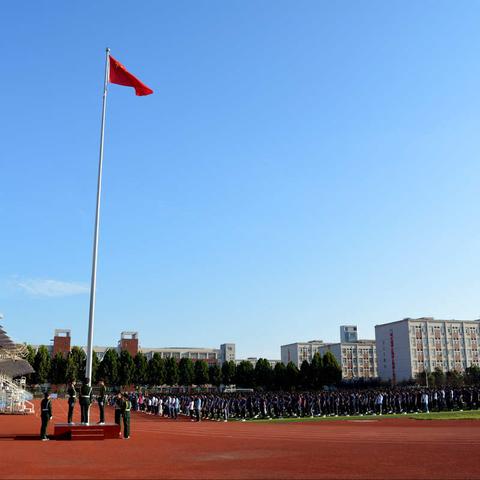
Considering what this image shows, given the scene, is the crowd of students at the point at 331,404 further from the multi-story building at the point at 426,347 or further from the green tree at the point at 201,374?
the multi-story building at the point at 426,347

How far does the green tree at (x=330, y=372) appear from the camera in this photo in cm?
10009

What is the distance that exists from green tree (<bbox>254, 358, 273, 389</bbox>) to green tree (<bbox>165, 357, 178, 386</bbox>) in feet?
51.2

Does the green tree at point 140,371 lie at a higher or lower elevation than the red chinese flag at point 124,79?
lower

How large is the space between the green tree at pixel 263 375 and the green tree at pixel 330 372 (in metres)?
12.3

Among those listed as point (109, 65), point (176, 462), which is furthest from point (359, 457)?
point (109, 65)

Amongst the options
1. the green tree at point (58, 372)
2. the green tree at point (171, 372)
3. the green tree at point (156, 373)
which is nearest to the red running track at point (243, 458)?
the green tree at point (58, 372)

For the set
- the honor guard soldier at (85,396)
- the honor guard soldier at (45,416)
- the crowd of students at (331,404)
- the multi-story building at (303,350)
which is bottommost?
the crowd of students at (331,404)

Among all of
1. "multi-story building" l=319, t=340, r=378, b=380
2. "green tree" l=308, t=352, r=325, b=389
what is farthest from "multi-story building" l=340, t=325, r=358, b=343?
Answer: "green tree" l=308, t=352, r=325, b=389

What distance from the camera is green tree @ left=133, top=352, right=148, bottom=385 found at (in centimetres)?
10100

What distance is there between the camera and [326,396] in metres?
35.9

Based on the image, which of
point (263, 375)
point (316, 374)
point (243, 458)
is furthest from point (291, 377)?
point (243, 458)

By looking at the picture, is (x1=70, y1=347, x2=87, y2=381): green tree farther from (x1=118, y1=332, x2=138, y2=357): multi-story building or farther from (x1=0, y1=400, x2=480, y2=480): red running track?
(x1=0, y1=400, x2=480, y2=480): red running track

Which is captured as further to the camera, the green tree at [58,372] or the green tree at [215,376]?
the green tree at [215,376]

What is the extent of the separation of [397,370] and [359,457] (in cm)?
10704
